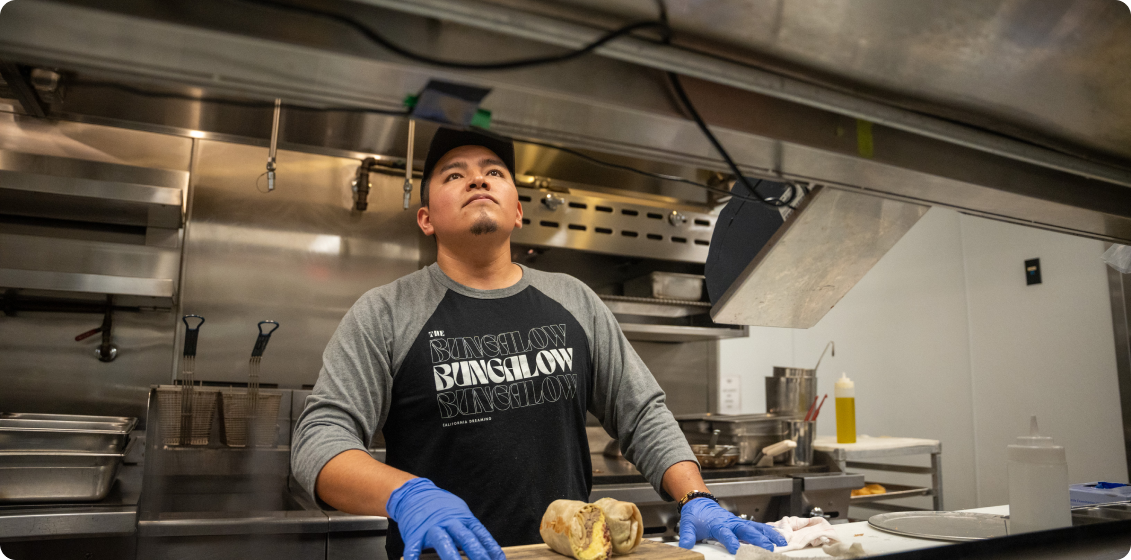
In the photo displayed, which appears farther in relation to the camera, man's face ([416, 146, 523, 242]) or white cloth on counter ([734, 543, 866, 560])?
man's face ([416, 146, 523, 242])

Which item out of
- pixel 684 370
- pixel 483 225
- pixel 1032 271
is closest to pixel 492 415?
pixel 483 225

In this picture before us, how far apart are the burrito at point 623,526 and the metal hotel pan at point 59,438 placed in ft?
5.02

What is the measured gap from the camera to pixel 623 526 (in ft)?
3.99

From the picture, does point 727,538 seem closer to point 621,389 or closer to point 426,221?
point 621,389

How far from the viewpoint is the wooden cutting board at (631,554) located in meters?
1.20

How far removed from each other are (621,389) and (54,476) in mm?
1596

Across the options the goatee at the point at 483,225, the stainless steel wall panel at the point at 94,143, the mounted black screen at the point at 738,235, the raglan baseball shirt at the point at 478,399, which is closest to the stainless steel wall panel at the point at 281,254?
the stainless steel wall panel at the point at 94,143

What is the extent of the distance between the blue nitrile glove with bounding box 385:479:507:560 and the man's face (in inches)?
24.4

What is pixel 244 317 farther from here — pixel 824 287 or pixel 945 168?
pixel 945 168

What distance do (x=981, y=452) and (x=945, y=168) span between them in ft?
11.3

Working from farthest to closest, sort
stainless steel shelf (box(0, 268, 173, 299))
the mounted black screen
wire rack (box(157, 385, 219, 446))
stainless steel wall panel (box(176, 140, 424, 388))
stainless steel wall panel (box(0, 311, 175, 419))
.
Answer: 1. stainless steel wall panel (box(176, 140, 424, 388))
2. stainless steel wall panel (box(0, 311, 175, 419))
3. wire rack (box(157, 385, 219, 446))
4. stainless steel shelf (box(0, 268, 173, 299))
5. the mounted black screen

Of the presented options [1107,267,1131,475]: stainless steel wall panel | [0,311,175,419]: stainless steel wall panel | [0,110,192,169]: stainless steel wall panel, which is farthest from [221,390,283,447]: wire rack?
[1107,267,1131,475]: stainless steel wall panel

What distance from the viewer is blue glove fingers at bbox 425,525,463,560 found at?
1.07 m

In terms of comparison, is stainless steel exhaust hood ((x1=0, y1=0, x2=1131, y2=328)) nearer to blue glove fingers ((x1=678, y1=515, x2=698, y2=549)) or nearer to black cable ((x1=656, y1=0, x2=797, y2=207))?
black cable ((x1=656, y1=0, x2=797, y2=207))
